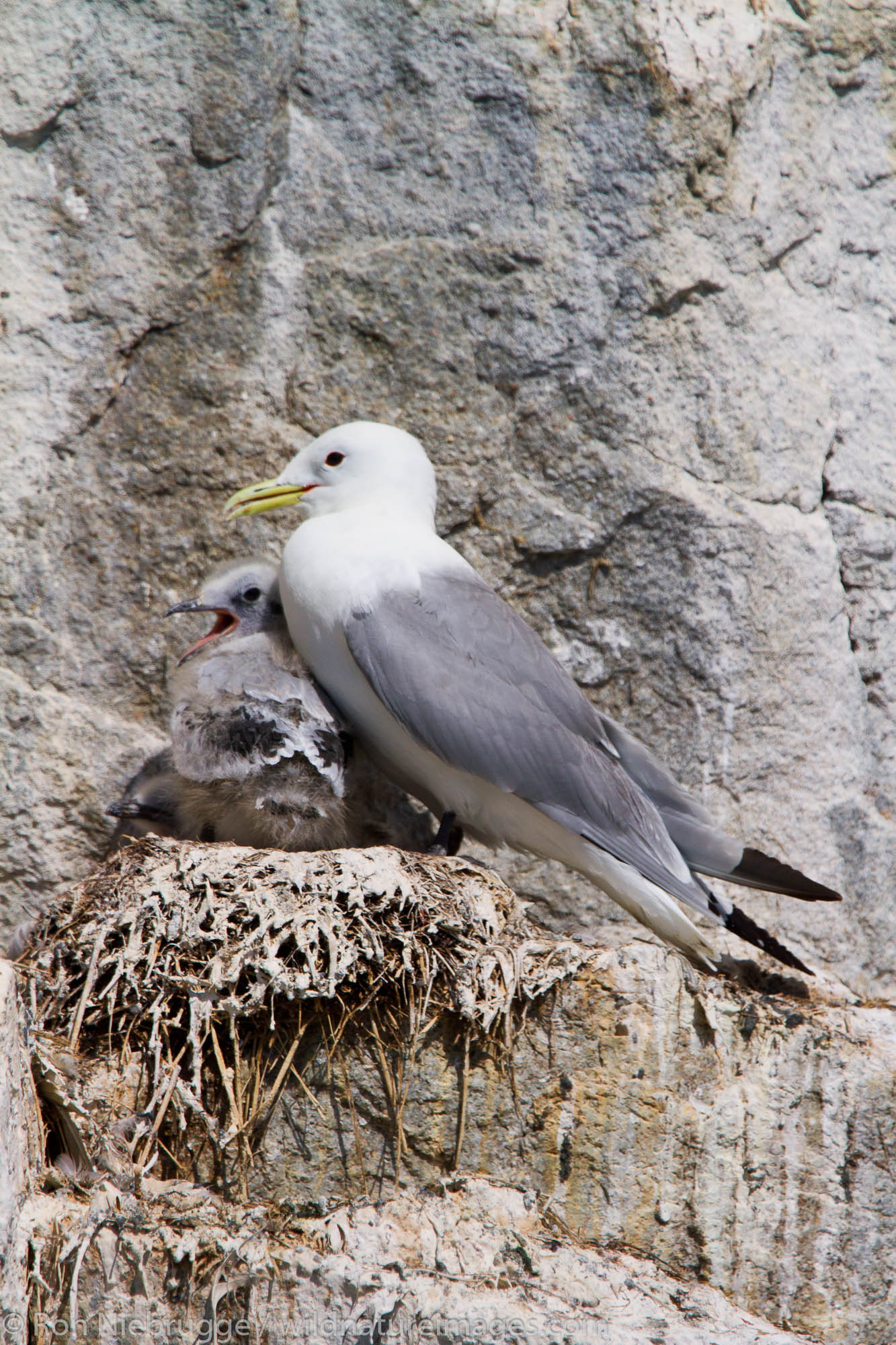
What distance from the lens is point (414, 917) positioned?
7.19 feet

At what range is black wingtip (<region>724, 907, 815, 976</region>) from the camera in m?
2.51

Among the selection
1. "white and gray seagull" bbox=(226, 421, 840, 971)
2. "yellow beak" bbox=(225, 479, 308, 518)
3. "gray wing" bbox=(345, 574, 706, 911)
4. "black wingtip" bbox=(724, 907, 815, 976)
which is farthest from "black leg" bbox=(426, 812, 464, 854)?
"yellow beak" bbox=(225, 479, 308, 518)

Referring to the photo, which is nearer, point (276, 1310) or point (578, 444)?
point (276, 1310)

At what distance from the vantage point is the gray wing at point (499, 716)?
246 centimetres

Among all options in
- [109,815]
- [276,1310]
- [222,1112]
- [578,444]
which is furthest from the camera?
[578,444]

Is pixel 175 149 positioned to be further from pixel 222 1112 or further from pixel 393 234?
pixel 222 1112

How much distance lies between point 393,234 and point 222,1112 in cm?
201

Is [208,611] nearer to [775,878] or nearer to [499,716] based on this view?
[499,716]

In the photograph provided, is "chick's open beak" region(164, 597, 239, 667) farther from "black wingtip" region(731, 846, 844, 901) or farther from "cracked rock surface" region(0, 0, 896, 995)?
"black wingtip" region(731, 846, 844, 901)

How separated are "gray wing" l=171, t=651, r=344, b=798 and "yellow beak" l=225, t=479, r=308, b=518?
0.40m

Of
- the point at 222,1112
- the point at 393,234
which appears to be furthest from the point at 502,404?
the point at 222,1112

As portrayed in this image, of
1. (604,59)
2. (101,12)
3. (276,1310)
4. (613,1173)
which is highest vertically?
(604,59)

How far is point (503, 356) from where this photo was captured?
2.97 meters

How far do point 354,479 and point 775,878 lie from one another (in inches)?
48.3
